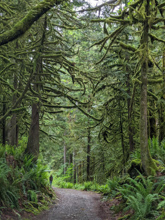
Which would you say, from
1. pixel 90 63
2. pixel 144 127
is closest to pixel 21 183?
pixel 144 127

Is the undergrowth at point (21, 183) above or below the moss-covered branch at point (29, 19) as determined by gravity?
below

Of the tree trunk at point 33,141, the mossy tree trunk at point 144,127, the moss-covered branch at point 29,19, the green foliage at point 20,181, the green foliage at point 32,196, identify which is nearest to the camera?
the moss-covered branch at point 29,19

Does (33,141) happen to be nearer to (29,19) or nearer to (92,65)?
(92,65)

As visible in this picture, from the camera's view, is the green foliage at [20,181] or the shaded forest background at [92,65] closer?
the green foliage at [20,181]

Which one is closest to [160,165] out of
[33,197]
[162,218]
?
[162,218]

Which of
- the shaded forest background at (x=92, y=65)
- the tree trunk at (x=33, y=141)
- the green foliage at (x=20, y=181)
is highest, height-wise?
the shaded forest background at (x=92, y=65)

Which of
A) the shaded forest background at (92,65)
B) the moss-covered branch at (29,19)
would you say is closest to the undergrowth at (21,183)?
the shaded forest background at (92,65)

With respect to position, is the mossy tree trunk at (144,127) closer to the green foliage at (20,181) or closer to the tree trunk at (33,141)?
the green foliage at (20,181)

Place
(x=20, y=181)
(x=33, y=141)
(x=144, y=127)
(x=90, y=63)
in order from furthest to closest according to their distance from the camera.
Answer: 1. (x=90, y=63)
2. (x=33, y=141)
3. (x=20, y=181)
4. (x=144, y=127)

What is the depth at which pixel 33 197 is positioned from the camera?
8.33m

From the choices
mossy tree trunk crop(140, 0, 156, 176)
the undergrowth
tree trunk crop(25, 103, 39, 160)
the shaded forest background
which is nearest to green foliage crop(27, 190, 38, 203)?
the undergrowth

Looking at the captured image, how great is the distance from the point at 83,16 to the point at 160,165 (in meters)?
7.26

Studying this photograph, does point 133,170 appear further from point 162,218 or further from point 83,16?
point 83,16

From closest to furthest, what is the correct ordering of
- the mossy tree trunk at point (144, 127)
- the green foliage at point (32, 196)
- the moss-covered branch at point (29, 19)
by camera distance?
the moss-covered branch at point (29, 19) → the mossy tree trunk at point (144, 127) → the green foliage at point (32, 196)
